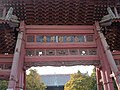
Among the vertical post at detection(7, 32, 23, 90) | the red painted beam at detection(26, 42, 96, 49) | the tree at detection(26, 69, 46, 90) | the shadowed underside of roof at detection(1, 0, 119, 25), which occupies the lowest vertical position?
the vertical post at detection(7, 32, 23, 90)

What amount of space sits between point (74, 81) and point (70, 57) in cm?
1355

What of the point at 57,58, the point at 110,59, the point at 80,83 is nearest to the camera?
the point at 110,59

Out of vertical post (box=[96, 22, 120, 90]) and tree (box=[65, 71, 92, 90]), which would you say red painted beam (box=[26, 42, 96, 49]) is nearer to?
vertical post (box=[96, 22, 120, 90])

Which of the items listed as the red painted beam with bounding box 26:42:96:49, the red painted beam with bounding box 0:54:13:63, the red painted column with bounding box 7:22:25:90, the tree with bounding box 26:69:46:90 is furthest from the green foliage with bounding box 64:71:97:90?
the red painted column with bounding box 7:22:25:90

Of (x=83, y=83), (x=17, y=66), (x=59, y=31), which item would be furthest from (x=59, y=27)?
(x=83, y=83)

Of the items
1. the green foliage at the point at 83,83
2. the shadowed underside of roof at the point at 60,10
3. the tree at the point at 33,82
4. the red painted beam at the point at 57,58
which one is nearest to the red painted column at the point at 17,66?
the red painted beam at the point at 57,58

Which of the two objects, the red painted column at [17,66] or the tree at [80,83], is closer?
the red painted column at [17,66]

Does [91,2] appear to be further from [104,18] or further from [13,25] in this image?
[13,25]

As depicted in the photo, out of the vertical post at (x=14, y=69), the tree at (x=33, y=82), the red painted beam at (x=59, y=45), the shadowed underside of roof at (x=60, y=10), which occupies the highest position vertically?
the shadowed underside of roof at (x=60, y=10)

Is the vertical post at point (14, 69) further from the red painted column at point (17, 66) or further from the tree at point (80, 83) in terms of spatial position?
the tree at point (80, 83)

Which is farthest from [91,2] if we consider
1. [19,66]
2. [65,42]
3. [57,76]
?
[57,76]

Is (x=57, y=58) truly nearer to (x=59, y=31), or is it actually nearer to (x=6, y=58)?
(x=59, y=31)

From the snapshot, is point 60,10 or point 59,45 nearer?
point 59,45

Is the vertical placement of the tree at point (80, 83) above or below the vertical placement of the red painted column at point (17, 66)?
above
